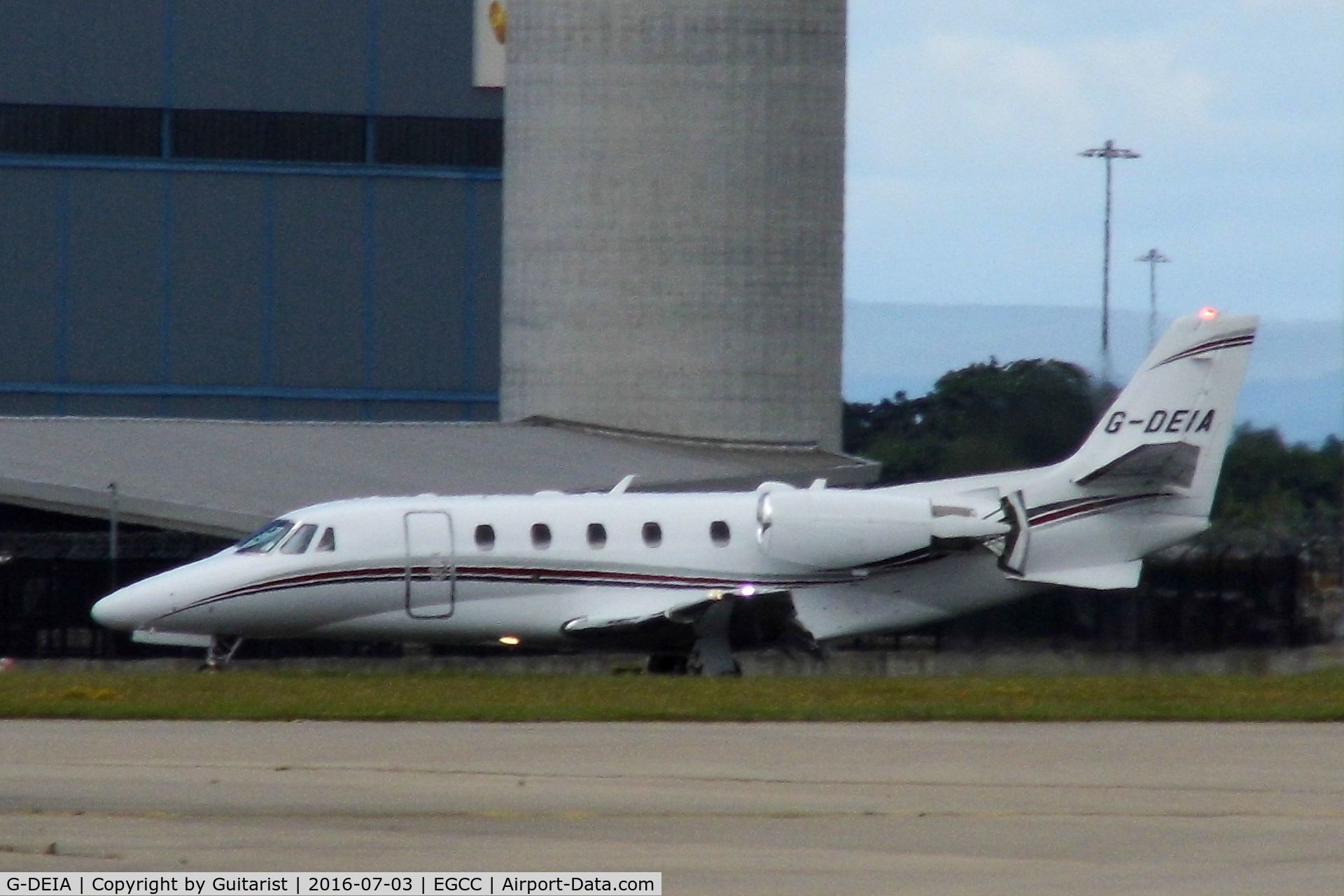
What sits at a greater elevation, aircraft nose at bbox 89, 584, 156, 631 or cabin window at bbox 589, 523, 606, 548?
cabin window at bbox 589, 523, 606, 548

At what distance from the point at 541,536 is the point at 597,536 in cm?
68

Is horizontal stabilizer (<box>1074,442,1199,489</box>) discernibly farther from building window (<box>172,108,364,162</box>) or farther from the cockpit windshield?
building window (<box>172,108,364,162</box>)

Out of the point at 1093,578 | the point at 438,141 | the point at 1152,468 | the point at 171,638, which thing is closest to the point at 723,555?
the point at 1093,578

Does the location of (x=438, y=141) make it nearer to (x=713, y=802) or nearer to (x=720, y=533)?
(x=720, y=533)

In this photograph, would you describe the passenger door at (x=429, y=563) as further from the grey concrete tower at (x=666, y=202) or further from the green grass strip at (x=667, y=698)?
the grey concrete tower at (x=666, y=202)

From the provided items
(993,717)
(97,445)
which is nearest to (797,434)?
(97,445)

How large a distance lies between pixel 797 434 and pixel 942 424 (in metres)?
4.29

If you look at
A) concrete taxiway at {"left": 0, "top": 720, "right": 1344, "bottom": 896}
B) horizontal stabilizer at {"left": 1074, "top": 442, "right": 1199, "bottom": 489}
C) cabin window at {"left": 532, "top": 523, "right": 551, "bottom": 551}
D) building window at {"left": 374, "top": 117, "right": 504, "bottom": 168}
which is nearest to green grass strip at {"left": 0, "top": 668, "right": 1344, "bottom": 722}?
concrete taxiway at {"left": 0, "top": 720, "right": 1344, "bottom": 896}

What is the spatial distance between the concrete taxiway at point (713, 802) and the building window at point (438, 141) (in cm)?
3539

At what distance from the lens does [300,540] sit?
28203mm

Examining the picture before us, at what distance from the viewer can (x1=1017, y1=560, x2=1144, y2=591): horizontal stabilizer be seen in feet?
96.0

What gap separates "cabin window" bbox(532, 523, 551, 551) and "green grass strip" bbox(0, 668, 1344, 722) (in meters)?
1.63

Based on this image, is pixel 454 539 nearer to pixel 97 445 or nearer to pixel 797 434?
pixel 97 445

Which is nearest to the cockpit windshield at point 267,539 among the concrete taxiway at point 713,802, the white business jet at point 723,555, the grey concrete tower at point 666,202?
the white business jet at point 723,555
